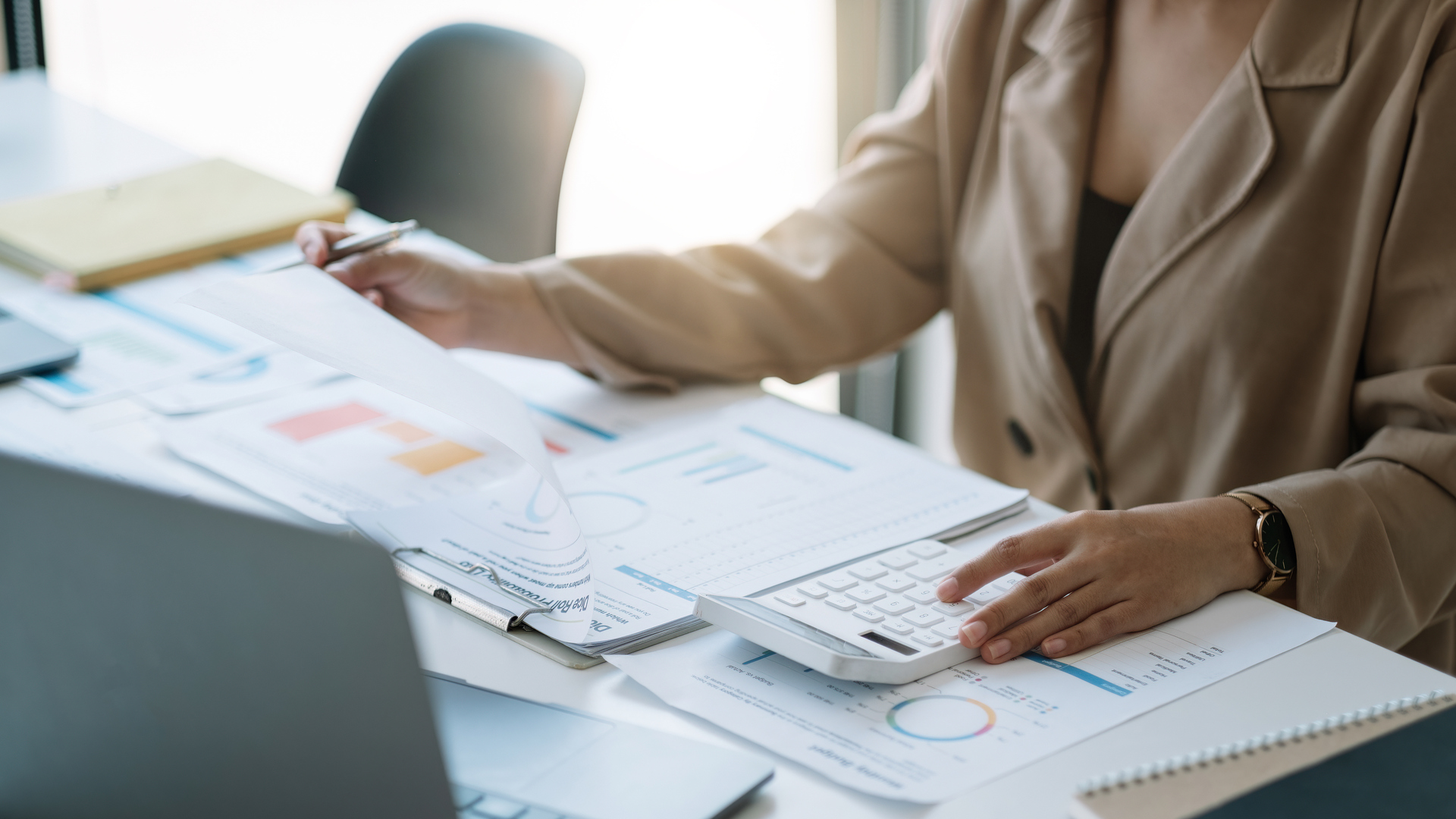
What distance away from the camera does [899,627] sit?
73cm

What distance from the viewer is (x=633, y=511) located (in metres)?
0.91

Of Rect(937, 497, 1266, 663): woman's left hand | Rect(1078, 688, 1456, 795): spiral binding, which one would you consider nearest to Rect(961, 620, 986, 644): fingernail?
Rect(937, 497, 1266, 663): woman's left hand

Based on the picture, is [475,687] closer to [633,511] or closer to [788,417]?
[633,511]

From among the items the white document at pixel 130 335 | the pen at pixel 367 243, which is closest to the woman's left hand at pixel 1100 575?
the pen at pixel 367 243

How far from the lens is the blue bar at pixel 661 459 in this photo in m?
0.98

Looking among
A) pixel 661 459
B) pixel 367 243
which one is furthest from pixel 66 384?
pixel 661 459

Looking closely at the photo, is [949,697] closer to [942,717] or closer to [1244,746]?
[942,717]

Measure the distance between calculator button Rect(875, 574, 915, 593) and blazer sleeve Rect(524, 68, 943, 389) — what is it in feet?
1.39

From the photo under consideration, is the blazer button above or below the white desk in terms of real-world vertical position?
below

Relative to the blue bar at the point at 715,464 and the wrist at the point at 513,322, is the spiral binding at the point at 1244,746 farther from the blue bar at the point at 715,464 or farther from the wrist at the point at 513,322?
the wrist at the point at 513,322

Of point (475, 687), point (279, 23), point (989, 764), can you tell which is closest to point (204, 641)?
point (475, 687)

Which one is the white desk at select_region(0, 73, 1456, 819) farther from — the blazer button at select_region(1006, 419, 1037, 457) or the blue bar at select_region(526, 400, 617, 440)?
the blazer button at select_region(1006, 419, 1037, 457)

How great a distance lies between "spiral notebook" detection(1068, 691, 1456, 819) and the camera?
0.59 metres

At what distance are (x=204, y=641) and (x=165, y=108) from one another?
92.6 inches
